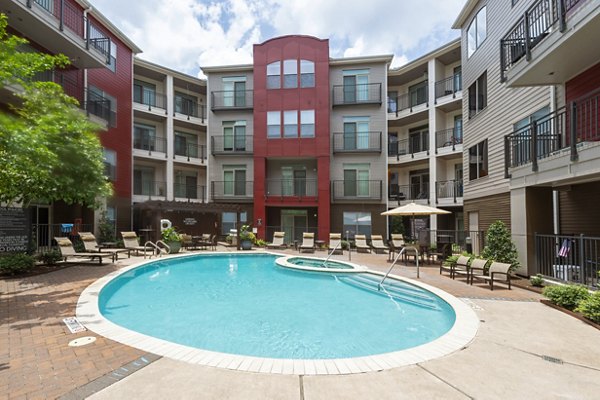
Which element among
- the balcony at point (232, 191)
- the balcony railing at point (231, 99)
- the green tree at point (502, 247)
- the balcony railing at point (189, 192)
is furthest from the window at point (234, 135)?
the green tree at point (502, 247)

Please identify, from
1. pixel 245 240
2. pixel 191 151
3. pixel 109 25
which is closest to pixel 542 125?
pixel 245 240

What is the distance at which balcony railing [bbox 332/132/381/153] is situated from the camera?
Result: 68.8ft

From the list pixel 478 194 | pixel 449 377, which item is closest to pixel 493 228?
pixel 478 194

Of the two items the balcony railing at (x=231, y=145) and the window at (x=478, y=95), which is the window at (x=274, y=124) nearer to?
the balcony railing at (x=231, y=145)

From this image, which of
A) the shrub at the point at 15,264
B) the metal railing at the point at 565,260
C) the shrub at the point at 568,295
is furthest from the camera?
the shrub at the point at 15,264

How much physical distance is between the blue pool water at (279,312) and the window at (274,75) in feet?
48.3

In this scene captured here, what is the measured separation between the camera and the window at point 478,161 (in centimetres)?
1271

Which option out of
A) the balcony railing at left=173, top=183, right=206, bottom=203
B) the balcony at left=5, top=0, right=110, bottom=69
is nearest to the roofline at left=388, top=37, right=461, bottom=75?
the balcony railing at left=173, top=183, right=206, bottom=203

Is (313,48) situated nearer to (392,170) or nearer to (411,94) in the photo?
(411,94)

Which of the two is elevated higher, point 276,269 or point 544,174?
point 544,174

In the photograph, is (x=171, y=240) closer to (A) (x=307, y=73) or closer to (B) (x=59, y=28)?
(B) (x=59, y=28)

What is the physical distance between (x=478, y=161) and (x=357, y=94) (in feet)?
34.3

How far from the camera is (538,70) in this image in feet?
27.1

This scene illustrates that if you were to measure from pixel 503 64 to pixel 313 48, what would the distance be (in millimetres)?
13681
